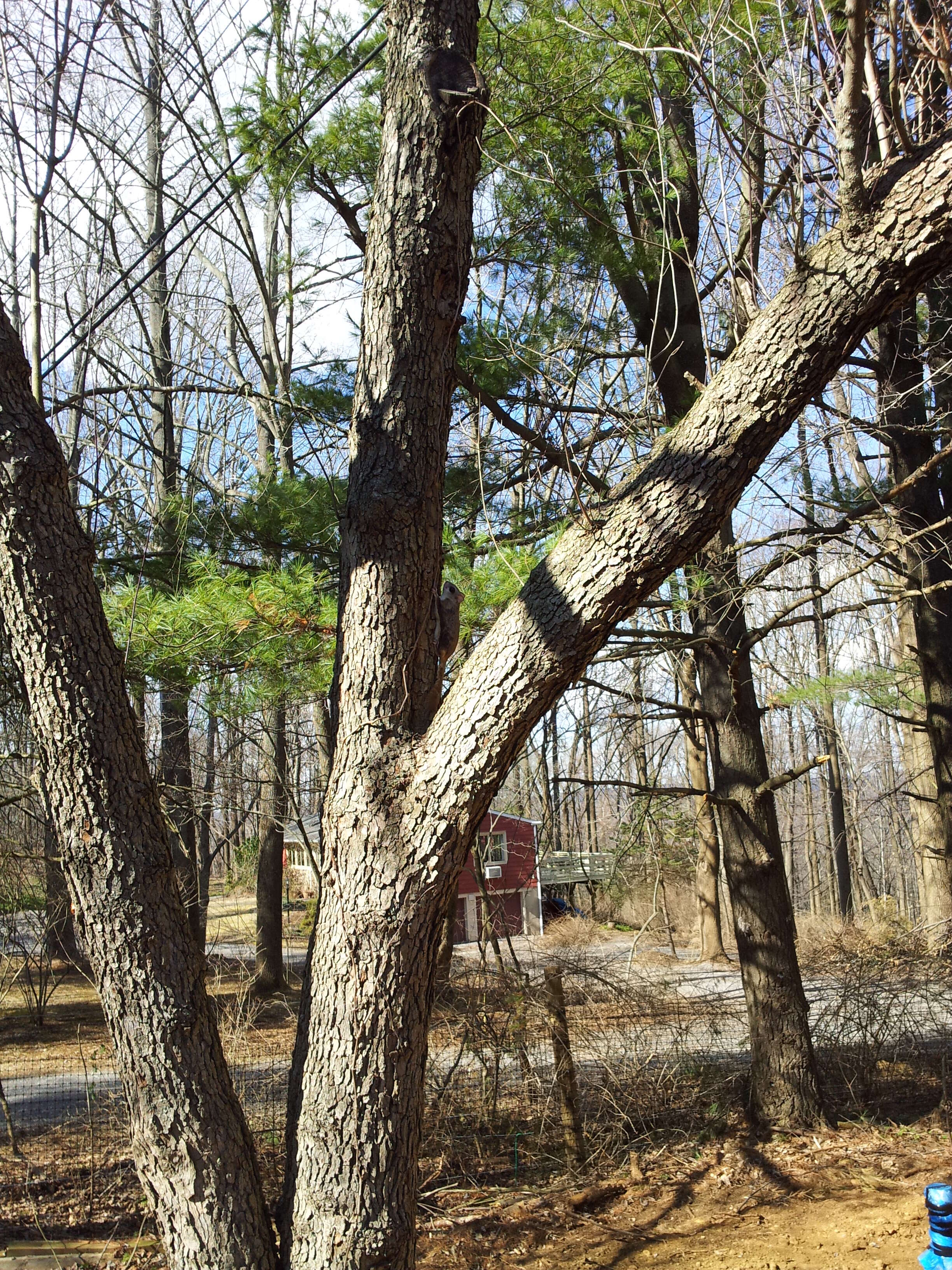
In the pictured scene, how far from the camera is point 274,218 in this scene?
992 cm

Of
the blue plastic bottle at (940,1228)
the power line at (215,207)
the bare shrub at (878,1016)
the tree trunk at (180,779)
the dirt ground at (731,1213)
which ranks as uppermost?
the power line at (215,207)

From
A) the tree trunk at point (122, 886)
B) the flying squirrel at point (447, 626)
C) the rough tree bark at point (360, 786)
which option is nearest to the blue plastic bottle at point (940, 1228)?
the rough tree bark at point (360, 786)

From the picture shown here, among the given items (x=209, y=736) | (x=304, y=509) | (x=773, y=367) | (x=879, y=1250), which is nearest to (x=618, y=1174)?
(x=879, y=1250)

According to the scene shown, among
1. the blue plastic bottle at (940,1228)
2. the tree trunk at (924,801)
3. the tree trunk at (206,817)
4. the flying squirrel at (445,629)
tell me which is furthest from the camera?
the tree trunk at (924,801)

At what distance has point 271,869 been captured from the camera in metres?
10.5

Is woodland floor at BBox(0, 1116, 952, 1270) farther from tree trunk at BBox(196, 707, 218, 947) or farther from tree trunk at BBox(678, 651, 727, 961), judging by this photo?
tree trunk at BBox(678, 651, 727, 961)

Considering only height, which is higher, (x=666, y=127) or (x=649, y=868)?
(x=666, y=127)

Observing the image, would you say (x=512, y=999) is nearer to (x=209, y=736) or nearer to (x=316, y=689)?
(x=316, y=689)

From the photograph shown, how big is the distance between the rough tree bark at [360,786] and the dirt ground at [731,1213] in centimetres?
236

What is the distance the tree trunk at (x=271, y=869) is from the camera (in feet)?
26.7

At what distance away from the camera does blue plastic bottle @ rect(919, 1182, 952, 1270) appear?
5.93 ft

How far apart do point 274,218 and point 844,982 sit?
9.23 meters

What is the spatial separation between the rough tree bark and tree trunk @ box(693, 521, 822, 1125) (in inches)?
112

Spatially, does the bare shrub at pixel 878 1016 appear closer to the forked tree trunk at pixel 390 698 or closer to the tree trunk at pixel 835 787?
the tree trunk at pixel 835 787
